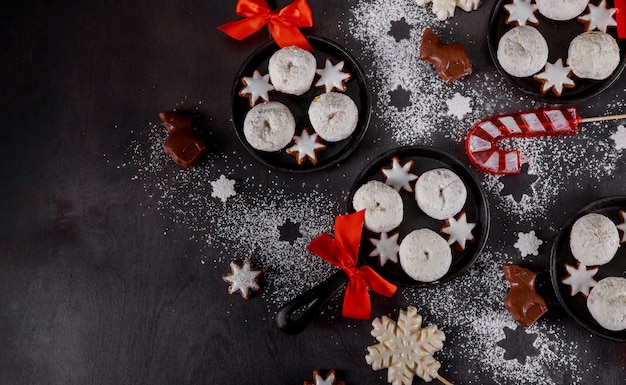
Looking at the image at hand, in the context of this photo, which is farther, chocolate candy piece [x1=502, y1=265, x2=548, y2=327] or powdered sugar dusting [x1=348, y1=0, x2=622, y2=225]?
powdered sugar dusting [x1=348, y1=0, x2=622, y2=225]

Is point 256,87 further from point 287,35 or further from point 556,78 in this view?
point 556,78

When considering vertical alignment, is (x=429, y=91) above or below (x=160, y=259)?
above

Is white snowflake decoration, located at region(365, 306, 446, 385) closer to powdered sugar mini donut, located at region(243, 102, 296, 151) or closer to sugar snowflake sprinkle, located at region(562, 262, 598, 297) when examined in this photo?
sugar snowflake sprinkle, located at region(562, 262, 598, 297)

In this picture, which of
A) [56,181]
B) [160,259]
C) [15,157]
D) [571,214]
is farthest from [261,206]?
[571,214]

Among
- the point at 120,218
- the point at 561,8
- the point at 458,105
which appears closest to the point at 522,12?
the point at 561,8

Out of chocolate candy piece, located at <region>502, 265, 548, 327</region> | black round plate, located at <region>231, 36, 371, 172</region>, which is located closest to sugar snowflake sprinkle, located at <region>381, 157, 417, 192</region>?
black round plate, located at <region>231, 36, 371, 172</region>

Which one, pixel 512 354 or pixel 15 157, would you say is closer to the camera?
pixel 512 354

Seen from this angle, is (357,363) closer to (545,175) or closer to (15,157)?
(545,175)
